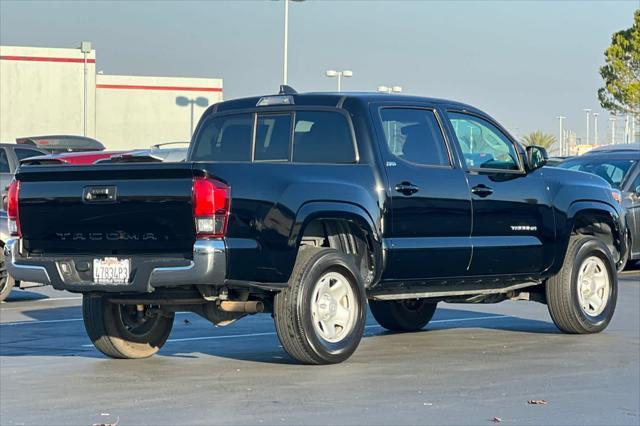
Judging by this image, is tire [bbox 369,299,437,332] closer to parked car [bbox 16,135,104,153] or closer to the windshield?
the windshield

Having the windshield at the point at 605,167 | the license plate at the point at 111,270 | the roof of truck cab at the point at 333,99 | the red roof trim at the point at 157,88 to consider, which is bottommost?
the license plate at the point at 111,270

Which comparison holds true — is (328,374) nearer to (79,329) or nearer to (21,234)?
(21,234)

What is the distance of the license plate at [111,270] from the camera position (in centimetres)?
945

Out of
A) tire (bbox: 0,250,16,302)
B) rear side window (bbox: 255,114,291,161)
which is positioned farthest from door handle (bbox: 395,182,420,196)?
tire (bbox: 0,250,16,302)

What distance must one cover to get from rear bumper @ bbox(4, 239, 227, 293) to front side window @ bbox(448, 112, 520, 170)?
9.60ft

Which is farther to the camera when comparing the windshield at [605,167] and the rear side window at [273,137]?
the windshield at [605,167]

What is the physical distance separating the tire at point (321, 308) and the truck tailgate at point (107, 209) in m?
0.91

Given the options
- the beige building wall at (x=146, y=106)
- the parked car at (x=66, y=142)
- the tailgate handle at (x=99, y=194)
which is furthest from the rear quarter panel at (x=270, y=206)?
the beige building wall at (x=146, y=106)

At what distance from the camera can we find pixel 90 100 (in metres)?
57.6

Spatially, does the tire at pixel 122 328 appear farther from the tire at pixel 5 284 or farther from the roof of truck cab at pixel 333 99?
the tire at pixel 5 284

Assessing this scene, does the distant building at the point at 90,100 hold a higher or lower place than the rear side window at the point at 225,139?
higher

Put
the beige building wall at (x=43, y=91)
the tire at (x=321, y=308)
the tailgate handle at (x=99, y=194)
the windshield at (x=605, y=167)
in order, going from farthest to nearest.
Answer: the beige building wall at (x=43, y=91) < the windshield at (x=605, y=167) < the tire at (x=321, y=308) < the tailgate handle at (x=99, y=194)

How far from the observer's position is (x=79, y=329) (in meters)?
12.8

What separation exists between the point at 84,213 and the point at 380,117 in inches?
100
